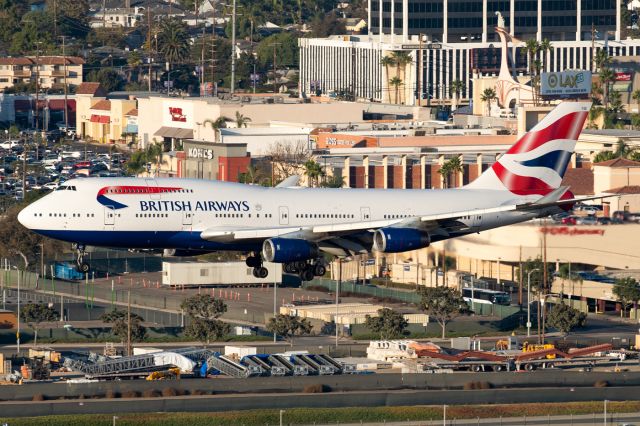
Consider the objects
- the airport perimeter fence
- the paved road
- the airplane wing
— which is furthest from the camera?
the airport perimeter fence

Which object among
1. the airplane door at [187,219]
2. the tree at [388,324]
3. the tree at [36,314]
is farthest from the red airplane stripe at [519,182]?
the tree at [36,314]

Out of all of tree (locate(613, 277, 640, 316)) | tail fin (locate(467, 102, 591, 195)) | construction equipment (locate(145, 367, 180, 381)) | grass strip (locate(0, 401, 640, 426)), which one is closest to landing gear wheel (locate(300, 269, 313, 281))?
grass strip (locate(0, 401, 640, 426))

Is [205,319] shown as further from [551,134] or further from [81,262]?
[81,262]

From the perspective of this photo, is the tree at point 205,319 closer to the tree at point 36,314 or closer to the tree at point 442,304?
the tree at point 36,314

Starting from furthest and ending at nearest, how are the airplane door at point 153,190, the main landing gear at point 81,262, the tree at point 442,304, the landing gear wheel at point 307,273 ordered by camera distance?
the tree at point 442,304 → the landing gear wheel at point 307,273 → the main landing gear at point 81,262 → the airplane door at point 153,190

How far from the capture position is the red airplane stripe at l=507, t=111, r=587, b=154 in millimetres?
132625

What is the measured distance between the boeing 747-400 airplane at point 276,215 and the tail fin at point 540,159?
0.51 feet

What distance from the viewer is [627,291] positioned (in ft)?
582

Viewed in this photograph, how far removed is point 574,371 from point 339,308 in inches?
1657

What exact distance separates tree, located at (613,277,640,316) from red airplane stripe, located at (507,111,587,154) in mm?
46876

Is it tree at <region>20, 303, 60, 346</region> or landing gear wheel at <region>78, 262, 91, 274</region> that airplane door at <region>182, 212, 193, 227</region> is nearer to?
landing gear wheel at <region>78, 262, 91, 274</region>

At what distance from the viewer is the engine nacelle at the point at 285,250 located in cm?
11788

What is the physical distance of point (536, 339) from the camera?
543ft

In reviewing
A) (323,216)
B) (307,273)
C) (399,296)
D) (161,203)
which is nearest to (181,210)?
(161,203)
